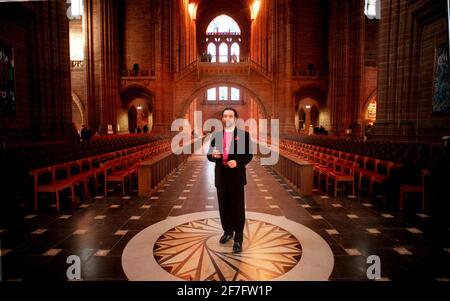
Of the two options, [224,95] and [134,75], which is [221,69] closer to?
[134,75]

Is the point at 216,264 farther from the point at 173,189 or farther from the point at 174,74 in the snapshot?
the point at 174,74

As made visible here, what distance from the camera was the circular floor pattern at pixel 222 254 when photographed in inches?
149

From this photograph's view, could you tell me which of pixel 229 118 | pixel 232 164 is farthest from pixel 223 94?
pixel 232 164

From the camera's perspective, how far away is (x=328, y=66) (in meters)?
28.8

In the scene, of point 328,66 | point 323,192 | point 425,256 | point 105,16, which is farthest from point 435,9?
point 105,16

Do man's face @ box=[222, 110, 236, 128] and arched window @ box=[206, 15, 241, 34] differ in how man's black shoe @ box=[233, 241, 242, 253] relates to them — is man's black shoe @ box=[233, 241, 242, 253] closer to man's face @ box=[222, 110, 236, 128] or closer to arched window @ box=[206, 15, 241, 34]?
man's face @ box=[222, 110, 236, 128]

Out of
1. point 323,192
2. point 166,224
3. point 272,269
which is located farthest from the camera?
point 323,192

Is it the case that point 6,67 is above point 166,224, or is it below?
above

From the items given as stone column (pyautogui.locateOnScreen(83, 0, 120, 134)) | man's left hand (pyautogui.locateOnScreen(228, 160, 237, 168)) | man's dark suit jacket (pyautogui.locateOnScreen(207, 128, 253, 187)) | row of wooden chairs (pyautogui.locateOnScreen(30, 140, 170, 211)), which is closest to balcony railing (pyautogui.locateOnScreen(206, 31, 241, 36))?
stone column (pyautogui.locateOnScreen(83, 0, 120, 134))

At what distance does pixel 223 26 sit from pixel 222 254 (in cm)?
5012

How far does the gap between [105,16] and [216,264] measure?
87.1ft

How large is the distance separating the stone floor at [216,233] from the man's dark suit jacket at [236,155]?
106cm

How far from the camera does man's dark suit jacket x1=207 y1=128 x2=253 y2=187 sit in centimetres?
435

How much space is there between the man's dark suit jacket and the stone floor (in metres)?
1.06
